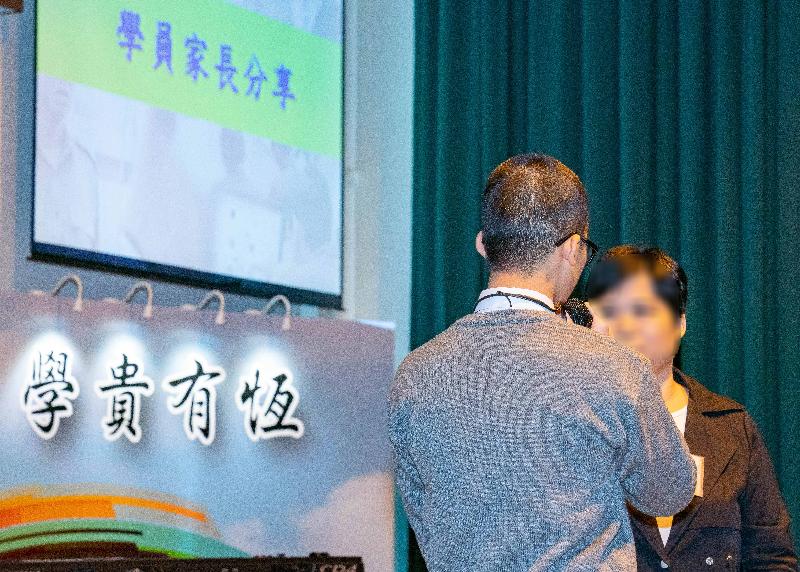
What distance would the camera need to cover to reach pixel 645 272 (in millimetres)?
2195

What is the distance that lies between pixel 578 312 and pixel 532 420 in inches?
10.1

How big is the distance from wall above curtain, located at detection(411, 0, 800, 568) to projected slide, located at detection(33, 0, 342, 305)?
386mm

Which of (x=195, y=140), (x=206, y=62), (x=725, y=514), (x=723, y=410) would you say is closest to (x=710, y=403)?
(x=723, y=410)

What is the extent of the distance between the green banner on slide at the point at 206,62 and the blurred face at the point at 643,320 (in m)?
1.77

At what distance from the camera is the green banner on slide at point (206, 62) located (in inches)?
128

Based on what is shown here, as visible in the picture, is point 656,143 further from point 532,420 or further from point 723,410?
point 532,420

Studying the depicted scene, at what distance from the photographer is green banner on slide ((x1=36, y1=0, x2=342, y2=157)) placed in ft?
10.6

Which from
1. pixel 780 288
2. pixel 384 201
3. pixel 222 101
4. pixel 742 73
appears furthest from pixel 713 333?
pixel 222 101

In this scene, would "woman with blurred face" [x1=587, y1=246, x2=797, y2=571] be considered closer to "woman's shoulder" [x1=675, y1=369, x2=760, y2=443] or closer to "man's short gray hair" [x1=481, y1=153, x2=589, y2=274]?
"woman's shoulder" [x1=675, y1=369, x2=760, y2=443]

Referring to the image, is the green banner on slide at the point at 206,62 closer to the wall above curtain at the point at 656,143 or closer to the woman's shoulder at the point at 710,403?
the wall above curtain at the point at 656,143

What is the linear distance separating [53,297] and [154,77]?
92cm

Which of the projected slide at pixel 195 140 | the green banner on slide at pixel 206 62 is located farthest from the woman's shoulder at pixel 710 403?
the green banner on slide at pixel 206 62

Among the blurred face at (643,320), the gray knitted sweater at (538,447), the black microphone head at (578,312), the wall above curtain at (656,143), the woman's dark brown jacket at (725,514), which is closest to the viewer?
the gray knitted sweater at (538,447)

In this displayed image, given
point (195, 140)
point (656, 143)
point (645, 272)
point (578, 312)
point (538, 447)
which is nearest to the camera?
point (538, 447)
